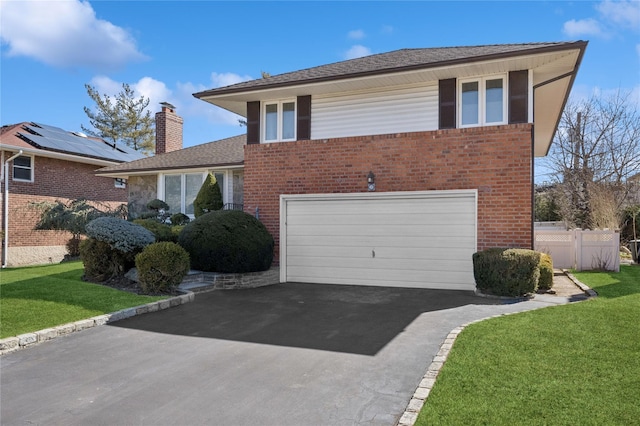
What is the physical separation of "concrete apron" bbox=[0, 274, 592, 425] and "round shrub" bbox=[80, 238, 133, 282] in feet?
8.62

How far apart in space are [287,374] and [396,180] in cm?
671

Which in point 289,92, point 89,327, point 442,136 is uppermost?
point 289,92

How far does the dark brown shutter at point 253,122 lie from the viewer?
39.5 ft

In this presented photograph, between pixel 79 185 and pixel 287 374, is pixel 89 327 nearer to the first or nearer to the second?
pixel 287 374

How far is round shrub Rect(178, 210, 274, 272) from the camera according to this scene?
407 inches

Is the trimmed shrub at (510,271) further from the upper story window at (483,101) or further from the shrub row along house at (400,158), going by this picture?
the upper story window at (483,101)

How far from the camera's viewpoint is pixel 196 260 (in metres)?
10.5

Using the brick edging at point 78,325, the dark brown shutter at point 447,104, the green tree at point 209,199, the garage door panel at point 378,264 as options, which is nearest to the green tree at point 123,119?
the green tree at point 209,199

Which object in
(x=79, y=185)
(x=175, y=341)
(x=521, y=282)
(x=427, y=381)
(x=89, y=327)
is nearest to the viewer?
(x=427, y=381)

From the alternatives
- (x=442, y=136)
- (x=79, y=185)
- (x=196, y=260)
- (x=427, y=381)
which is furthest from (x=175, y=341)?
(x=79, y=185)

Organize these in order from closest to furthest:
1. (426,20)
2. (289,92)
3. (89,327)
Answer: (89,327)
(289,92)
(426,20)

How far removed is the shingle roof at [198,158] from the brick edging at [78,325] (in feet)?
23.3

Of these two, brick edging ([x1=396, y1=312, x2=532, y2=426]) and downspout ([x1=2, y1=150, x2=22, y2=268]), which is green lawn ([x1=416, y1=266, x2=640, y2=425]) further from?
downspout ([x1=2, y1=150, x2=22, y2=268])

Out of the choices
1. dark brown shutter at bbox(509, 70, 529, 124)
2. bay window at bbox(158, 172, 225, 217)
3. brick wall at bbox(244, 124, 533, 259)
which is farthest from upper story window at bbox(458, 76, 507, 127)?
bay window at bbox(158, 172, 225, 217)
